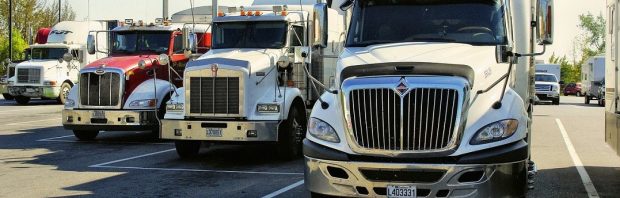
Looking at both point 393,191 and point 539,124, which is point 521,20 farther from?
point 539,124

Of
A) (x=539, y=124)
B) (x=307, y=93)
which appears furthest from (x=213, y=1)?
(x=539, y=124)

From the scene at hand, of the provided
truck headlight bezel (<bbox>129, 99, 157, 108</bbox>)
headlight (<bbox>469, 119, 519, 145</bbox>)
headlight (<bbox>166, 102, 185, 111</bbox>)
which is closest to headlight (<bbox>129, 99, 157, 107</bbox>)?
truck headlight bezel (<bbox>129, 99, 157, 108</bbox>)

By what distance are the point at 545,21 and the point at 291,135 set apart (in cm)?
572

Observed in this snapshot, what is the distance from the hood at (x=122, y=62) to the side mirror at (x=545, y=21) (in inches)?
371

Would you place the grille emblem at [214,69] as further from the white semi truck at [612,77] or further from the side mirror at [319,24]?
the white semi truck at [612,77]

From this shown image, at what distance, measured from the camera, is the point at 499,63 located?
725 centimetres

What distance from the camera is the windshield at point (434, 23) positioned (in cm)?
773

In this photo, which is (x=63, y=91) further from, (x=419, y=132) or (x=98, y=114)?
(x=419, y=132)

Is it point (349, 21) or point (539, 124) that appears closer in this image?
point (349, 21)

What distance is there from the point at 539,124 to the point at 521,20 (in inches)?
583

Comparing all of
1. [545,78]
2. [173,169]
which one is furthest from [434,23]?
[545,78]

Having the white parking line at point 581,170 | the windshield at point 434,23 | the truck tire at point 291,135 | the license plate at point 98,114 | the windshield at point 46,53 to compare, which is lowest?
the white parking line at point 581,170

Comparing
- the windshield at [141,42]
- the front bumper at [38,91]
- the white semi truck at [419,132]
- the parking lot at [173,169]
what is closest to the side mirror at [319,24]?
the white semi truck at [419,132]

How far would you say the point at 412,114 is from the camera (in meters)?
6.20
